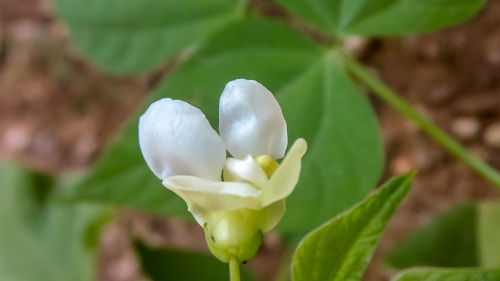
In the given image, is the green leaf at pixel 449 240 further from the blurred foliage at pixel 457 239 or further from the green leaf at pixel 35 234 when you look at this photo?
the green leaf at pixel 35 234

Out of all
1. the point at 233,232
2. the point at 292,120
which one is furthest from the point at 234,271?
the point at 292,120

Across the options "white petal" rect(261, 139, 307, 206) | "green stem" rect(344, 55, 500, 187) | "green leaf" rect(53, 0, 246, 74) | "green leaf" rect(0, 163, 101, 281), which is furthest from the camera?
"green leaf" rect(0, 163, 101, 281)

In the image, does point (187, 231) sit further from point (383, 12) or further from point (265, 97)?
point (265, 97)

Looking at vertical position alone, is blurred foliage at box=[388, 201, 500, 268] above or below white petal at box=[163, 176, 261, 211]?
below

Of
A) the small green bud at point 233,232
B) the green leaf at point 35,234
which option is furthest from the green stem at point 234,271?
the green leaf at point 35,234

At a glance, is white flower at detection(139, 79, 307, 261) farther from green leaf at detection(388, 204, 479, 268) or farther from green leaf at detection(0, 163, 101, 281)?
green leaf at detection(0, 163, 101, 281)

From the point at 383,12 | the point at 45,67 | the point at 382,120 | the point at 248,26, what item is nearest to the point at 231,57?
the point at 248,26

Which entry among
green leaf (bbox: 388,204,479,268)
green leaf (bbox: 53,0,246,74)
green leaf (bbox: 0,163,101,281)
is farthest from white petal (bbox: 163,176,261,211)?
green leaf (bbox: 0,163,101,281)
